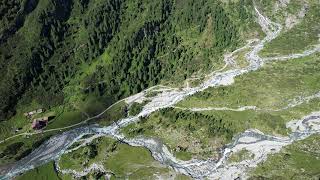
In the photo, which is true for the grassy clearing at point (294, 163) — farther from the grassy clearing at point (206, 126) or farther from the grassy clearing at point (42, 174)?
the grassy clearing at point (42, 174)

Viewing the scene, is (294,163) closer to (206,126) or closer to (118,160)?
(206,126)

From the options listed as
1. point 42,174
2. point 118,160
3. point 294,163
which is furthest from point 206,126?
point 42,174

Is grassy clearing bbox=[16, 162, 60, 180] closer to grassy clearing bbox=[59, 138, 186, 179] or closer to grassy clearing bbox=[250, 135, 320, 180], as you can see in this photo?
grassy clearing bbox=[59, 138, 186, 179]

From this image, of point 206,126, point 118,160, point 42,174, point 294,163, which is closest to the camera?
point 294,163

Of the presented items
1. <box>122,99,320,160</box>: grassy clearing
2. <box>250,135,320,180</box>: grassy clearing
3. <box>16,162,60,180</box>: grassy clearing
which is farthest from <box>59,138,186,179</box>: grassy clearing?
<box>250,135,320,180</box>: grassy clearing

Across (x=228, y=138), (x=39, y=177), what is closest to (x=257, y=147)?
(x=228, y=138)
